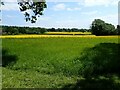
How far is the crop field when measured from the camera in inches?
637

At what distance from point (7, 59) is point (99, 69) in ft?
27.1

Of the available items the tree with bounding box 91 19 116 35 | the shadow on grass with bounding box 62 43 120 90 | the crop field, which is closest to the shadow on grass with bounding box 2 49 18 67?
the crop field

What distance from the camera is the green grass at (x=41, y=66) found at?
16.4 m

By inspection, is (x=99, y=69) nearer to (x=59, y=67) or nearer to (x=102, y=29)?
(x=59, y=67)

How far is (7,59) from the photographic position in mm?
24750

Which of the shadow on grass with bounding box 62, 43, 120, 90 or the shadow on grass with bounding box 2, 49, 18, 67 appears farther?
the shadow on grass with bounding box 2, 49, 18, 67

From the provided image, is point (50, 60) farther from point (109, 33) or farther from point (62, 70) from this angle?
point (109, 33)

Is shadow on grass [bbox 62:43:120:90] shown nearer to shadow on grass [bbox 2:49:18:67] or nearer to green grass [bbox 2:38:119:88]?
green grass [bbox 2:38:119:88]

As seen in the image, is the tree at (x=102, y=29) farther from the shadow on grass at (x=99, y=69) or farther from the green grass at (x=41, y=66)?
the shadow on grass at (x=99, y=69)

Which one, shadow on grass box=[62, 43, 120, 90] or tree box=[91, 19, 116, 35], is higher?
tree box=[91, 19, 116, 35]

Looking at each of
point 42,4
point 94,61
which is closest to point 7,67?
point 94,61

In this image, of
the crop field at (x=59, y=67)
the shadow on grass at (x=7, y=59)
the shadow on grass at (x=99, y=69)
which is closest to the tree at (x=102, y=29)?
the crop field at (x=59, y=67)

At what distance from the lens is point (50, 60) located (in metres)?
23.1

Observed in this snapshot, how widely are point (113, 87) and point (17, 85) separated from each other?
497 centimetres
